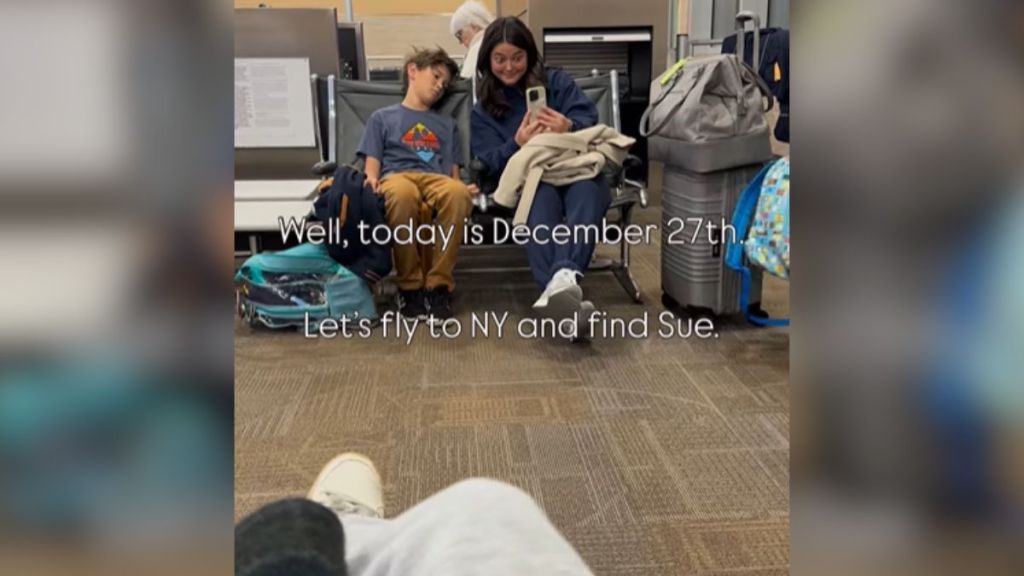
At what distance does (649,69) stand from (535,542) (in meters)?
4.03

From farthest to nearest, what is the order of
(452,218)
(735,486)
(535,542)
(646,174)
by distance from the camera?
(646,174), (452,218), (735,486), (535,542)

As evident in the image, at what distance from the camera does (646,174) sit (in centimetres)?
423

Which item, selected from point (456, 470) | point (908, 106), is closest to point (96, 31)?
point (908, 106)

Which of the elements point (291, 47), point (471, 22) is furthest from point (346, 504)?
point (471, 22)

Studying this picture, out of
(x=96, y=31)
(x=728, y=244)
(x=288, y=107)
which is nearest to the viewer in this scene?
(x=96, y=31)

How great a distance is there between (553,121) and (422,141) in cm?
51

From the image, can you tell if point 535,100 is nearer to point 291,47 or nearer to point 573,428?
point 291,47

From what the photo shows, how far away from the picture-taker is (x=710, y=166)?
7.40 feet

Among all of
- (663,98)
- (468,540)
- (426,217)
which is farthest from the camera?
(426,217)

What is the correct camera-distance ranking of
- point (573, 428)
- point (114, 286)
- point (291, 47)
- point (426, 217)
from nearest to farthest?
point (114, 286) → point (573, 428) → point (426, 217) → point (291, 47)

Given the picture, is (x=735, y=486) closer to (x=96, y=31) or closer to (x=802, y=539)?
(x=802, y=539)

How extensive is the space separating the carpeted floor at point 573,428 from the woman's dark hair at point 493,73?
883 millimetres

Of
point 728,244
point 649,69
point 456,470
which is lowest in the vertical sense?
point 456,470

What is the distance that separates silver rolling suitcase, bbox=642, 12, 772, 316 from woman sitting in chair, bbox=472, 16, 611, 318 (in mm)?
289
